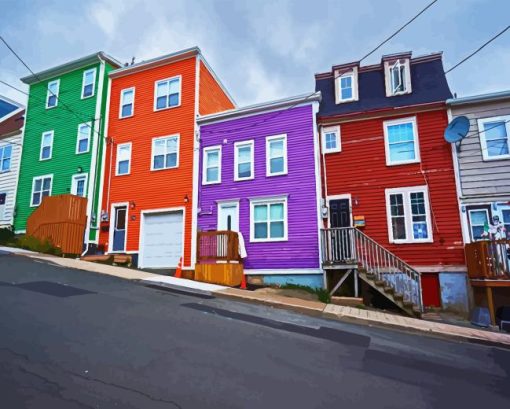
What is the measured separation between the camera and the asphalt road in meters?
3.64

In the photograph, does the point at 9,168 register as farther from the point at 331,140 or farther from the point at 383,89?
the point at 383,89

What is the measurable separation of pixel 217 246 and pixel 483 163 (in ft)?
32.2

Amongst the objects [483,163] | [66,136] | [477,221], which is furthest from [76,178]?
[483,163]

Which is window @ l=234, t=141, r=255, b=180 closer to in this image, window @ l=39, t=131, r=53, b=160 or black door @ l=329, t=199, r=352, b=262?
black door @ l=329, t=199, r=352, b=262

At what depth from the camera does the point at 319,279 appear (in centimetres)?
1309

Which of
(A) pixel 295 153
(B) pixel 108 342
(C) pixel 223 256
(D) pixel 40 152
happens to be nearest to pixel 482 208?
(A) pixel 295 153

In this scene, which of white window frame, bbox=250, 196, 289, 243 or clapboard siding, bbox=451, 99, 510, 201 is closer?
clapboard siding, bbox=451, 99, 510, 201

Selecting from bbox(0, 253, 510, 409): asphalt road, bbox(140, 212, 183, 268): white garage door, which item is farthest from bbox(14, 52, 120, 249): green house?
bbox(0, 253, 510, 409): asphalt road

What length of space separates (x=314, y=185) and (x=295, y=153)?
160cm

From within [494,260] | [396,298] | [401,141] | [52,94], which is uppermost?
[52,94]

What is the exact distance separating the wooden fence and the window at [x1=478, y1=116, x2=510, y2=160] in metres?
16.6

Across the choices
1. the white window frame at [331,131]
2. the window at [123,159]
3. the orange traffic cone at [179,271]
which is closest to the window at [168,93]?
the window at [123,159]

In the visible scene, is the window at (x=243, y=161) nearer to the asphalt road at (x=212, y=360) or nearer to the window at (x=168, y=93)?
the window at (x=168, y=93)

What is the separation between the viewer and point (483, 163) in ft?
41.9
